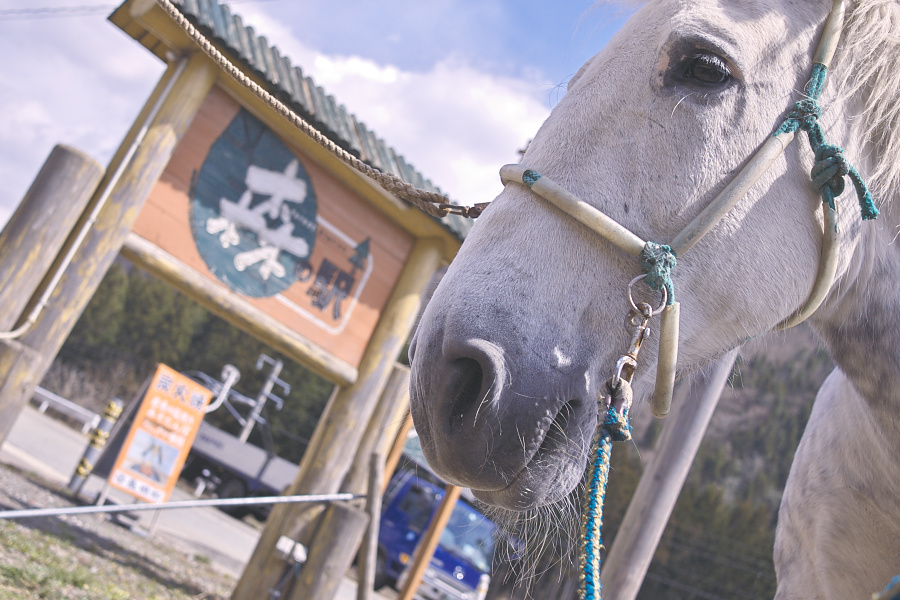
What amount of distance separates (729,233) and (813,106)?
307 mm

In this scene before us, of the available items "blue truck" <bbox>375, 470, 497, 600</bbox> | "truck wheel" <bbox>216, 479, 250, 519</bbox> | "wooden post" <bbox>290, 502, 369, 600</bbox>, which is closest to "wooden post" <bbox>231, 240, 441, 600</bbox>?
"wooden post" <bbox>290, 502, 369, 600</bbox>

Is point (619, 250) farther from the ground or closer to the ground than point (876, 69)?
closer to the ground

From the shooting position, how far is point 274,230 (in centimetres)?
399

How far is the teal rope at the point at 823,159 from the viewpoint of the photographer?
3.88 feet

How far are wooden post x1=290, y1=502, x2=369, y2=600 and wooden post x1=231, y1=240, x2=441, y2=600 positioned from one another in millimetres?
44

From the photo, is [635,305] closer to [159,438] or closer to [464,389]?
[464,389]

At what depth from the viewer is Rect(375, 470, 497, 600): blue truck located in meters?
12.5

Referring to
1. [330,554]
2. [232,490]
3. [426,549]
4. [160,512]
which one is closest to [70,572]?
[330,554]

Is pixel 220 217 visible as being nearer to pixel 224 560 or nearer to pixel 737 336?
pixel 737 336

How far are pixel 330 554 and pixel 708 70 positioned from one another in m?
3.60

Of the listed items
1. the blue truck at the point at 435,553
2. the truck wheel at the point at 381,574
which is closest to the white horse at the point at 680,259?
the blue truck at the point at 435,553

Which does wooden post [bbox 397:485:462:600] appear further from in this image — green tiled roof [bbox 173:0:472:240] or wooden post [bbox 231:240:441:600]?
green tiled roof [bbox 173:0:472:240]

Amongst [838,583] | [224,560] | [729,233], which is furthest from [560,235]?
[224,560]

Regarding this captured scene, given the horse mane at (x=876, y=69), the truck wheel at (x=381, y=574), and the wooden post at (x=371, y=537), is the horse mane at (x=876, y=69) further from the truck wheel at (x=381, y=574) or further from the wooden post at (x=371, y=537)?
the truck wheel at (x=381, y=574)
